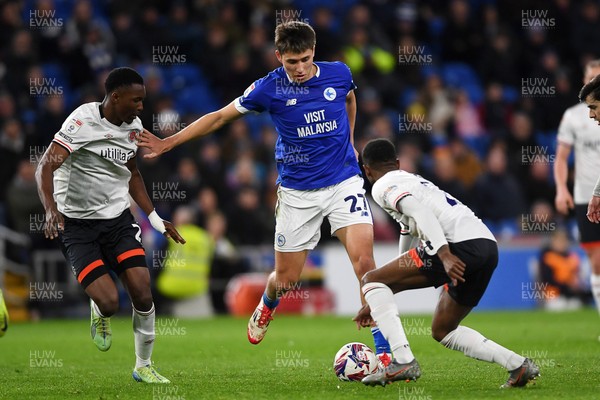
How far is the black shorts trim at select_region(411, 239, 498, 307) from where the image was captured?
7145 millimetres

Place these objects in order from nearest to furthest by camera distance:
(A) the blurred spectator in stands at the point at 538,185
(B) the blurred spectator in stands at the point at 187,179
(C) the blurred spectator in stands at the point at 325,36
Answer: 1. (B) the blurred spectator in stands at the point at 187,179
2. (A) the blurred spectator in stands at the point at 538,185
3. (C) the blurred spectator in stands at the point at 325,36

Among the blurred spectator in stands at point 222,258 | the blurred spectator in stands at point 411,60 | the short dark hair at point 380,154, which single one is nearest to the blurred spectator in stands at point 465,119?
the blurred spectator in stands at point 411,60

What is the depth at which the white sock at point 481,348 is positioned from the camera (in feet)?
23.2

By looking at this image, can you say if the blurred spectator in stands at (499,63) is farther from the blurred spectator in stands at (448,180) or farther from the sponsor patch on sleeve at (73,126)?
the sponsor patch on sleeve at (73,126)

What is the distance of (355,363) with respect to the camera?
7.86 meters

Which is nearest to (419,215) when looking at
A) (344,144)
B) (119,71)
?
(344,144)

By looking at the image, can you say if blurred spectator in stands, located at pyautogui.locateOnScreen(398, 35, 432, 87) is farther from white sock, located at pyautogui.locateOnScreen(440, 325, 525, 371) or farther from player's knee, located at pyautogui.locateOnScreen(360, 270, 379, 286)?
white sock, located at pyautogui.locateOnScreen(440, 325, 525, 371)

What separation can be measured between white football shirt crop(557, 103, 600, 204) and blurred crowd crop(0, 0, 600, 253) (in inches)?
241

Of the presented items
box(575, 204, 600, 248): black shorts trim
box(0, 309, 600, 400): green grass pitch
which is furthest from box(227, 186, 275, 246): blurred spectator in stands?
box(575, 204, 600, 248): black shorts trim

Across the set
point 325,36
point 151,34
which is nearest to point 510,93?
point 325,36

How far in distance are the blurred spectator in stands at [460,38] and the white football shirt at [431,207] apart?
15.1 meters

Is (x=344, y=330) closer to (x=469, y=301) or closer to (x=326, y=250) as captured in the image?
(x=326, y=250)

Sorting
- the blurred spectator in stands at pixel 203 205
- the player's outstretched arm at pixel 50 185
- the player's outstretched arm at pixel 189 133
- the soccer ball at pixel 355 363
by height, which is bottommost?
the blurred spectator in stands at pixel 203 205

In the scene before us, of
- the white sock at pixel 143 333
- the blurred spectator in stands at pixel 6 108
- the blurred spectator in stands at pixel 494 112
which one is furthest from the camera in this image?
the blurred spectator in stands at pixel 494 112
